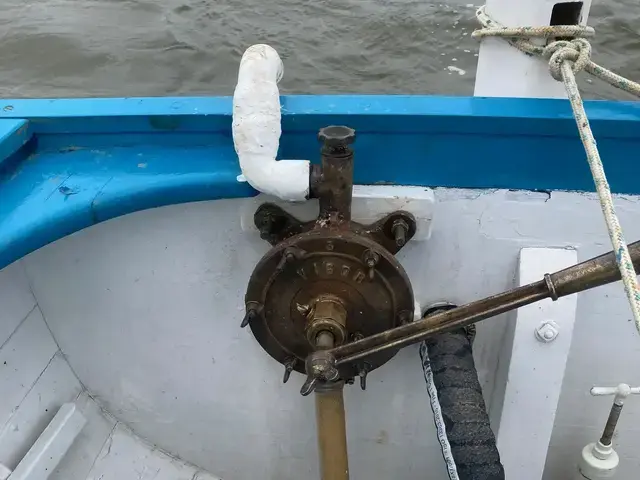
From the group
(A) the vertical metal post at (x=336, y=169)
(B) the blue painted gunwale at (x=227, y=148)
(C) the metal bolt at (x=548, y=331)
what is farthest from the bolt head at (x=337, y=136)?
(C) the metal bolt at (x=548, y=331)

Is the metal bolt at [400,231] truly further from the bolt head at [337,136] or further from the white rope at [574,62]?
the white rope at [574,62]

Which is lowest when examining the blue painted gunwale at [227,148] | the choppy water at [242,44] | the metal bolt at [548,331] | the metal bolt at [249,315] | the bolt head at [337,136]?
the choppy water at [242,44]

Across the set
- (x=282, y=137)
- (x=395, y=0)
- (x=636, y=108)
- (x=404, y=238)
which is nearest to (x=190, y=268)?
(x=282, y=137)

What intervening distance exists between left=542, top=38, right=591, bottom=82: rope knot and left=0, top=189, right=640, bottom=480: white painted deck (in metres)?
0.26

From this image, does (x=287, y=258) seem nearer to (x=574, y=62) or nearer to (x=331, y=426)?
(x=331, y=426)

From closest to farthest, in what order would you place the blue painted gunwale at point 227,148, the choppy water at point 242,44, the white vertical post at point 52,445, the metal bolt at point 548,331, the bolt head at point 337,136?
the bolt head at point 337,136 → the blue painted gunwale at point 227,148 → the metal bolt at point 548,331 → the white vertical post at point 52,445 → the choppy water at point 242,44

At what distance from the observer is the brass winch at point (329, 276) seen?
1148mm

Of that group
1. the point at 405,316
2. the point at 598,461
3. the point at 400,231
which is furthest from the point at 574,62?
the point at 598,461

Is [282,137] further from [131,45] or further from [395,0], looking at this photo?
[395,0]

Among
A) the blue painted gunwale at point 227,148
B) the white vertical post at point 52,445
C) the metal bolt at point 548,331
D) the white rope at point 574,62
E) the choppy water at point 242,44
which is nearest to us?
the white rope at point 574,62

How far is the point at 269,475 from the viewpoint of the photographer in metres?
1.75

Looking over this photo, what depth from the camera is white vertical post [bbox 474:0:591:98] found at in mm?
1250

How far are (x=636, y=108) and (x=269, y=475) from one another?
1304 mm

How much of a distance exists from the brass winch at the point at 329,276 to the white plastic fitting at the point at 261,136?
4 cm
